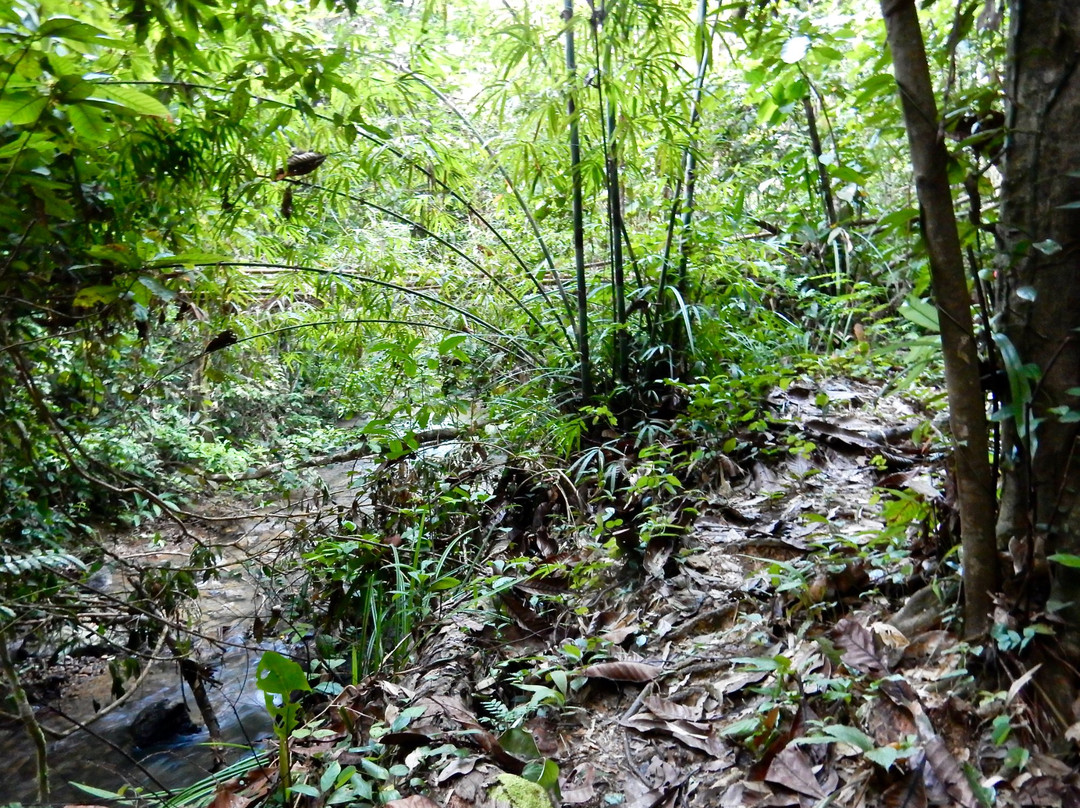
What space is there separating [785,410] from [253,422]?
7.31 meters

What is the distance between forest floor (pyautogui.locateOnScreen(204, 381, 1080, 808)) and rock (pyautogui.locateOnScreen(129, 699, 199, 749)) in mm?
2065

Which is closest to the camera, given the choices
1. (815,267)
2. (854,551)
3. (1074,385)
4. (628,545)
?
(1074,385)

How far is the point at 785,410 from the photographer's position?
10.0ft

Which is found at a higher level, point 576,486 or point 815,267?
point 815,267

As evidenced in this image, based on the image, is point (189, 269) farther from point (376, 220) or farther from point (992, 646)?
point (376, 220)

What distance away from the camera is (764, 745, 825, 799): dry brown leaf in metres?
1.28

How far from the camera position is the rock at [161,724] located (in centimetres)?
350

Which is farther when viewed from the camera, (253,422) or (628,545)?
(253,422)

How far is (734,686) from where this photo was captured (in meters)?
1.67

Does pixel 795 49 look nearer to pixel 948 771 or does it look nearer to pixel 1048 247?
pixel 1048 247

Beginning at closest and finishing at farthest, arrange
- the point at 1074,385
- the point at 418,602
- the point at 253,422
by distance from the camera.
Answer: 1. the point at 1074,385
2. the point at 418,602
3. the point at 253,422

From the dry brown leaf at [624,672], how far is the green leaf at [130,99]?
163 cm

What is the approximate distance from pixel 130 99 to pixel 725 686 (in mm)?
1868

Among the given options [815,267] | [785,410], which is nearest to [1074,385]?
[785,410]
